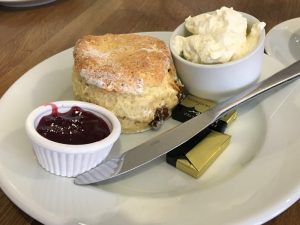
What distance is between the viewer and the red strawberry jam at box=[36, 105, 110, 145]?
1.03 m

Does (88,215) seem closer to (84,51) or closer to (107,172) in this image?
(107,172)

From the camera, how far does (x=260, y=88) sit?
122 cm

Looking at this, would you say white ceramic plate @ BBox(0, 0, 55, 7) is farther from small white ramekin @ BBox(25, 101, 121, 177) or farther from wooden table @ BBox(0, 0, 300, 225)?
small white ramekin @ BBox(25, 101, 121, 177)

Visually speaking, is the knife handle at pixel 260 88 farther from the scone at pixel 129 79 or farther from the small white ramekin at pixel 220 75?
the scone at pixel 129 79

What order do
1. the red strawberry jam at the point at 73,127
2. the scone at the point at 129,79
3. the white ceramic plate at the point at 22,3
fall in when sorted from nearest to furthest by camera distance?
the red strawberry jam at the point at 73,127
the scone at the point at 129,79
the white ceramic plate at the point at 22,3

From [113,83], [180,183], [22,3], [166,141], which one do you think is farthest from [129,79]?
[22,3]

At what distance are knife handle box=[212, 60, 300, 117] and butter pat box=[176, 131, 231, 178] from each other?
2.9 inches

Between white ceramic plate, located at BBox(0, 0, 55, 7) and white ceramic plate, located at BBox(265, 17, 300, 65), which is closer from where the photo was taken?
white ceramic plate, located at BBox(265, 17, 300, 65)

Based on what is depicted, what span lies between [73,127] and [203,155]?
33cm

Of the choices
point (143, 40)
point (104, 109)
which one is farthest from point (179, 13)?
point (104, 109)

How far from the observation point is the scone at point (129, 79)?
114cm

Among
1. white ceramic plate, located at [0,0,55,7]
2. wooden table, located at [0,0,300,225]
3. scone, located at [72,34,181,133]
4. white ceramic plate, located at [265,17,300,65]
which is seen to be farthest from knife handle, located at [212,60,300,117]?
white ceramic plate, located at [0,0,55,7]

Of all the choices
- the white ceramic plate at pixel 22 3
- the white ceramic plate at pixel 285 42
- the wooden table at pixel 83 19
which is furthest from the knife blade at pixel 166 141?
the white ceramic plate at pixel 22 3

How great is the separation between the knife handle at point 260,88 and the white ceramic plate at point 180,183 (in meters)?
0.04
